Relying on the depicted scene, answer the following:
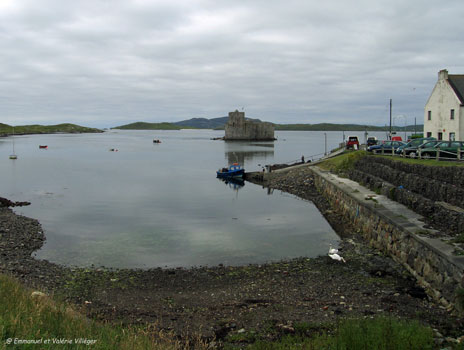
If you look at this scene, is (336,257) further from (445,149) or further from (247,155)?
(247,155)

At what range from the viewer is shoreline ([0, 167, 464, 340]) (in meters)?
10.4

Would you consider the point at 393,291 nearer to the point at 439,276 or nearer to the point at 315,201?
the point at 439,276

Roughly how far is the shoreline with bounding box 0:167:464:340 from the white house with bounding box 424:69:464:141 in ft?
109

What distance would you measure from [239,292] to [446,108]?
44.0 m

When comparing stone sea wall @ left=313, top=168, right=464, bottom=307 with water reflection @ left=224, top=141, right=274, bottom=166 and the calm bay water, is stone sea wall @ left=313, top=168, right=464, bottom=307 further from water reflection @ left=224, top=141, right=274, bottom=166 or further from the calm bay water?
water reflection @ left=224, top=141, right=274, bottom=166

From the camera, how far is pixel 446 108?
4738cm

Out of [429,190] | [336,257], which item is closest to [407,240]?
[336,257]

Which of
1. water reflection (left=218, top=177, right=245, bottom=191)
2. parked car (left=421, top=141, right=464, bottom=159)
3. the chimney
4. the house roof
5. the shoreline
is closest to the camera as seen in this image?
the shoreline

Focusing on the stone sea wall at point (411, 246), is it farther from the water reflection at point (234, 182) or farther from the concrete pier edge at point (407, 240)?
the water reflection at point (234, 182)

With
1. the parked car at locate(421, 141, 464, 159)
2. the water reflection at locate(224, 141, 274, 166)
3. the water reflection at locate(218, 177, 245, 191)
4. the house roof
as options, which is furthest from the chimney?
the water reflection at locate(224, 141, 274, 166)

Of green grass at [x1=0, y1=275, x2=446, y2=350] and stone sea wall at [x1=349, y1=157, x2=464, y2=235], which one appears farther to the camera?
stone sea wall at [x1=349, y1=157, x2=464, y2=235]

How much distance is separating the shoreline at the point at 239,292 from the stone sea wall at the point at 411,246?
16.6 inches

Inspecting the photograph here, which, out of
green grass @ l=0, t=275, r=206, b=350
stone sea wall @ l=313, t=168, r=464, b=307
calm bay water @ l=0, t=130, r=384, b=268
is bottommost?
calm bay water @ l=0, t=130, r=384, b=268

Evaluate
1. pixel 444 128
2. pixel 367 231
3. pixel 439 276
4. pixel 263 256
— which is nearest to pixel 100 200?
pixel 263 256
